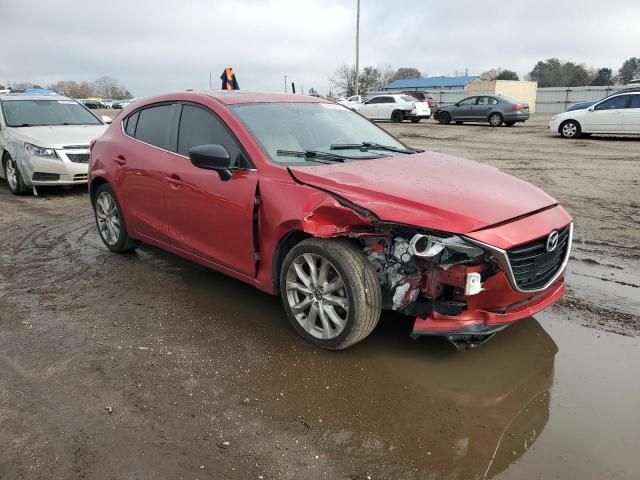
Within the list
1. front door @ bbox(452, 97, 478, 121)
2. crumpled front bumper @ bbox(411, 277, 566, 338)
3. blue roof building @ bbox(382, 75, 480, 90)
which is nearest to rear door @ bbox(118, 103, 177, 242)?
crumpled front bumper @ bbox(411, 277, 566, 338)

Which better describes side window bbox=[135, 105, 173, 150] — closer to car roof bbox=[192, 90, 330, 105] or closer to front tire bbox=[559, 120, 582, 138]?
car roof bbox=[192, 90, 330, 105]

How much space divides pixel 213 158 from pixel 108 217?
→ 2.50m

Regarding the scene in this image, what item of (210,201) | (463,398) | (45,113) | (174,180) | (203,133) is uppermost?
(45,113)

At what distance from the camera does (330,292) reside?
348cm

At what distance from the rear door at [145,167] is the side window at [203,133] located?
0.72 feet

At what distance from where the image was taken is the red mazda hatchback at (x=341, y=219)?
3.12m

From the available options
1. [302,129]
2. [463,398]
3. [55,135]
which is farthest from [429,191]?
[55,135]

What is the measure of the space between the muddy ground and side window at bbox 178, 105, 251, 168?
4.11 ft

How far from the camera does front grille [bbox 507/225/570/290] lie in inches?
123

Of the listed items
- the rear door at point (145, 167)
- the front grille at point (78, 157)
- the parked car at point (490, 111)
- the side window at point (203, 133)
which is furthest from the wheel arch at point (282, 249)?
the parked car at point (490, 111)

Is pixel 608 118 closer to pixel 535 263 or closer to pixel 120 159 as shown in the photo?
pixel 535 263

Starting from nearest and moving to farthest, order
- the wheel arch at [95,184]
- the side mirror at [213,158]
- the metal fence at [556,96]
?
the side mirror at [213,158], the wheel arch at [95,184], the metal fence at [556,96]

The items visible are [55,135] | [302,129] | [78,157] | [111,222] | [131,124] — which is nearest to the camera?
[302,129]

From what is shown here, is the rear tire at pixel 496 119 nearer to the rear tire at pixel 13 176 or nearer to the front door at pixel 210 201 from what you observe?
the rear tire at pixel 13 176
